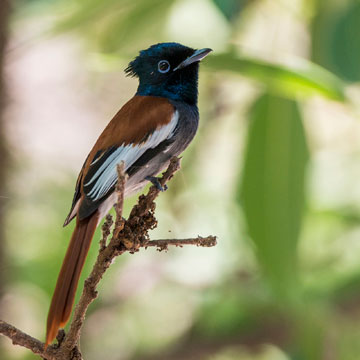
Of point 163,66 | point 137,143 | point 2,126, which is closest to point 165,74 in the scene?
point 163,66

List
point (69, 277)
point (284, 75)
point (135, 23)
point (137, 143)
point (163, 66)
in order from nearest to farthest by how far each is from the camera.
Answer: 1. point (69, 277)
2. point (137, 143)
3. point (163, 66)
4. point (284, 75)
5. point (135, 23)

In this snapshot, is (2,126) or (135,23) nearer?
(2,126)

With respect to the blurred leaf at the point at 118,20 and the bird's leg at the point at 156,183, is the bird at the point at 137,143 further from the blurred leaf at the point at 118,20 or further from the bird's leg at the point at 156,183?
the blurred leaf at the point at 118,20

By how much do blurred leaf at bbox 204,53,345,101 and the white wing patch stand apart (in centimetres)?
67

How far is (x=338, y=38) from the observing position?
11.0 ft

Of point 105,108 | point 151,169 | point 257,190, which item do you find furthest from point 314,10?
point 151,169

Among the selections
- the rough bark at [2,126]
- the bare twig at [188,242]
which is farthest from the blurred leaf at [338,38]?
the bare twig at [188,242]

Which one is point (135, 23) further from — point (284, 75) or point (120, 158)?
point (120, 158)

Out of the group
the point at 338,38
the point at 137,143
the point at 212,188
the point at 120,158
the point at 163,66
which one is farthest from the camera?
the point at 212,188

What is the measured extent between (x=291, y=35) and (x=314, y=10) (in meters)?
0.62

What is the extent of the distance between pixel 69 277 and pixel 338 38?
6.49 feet

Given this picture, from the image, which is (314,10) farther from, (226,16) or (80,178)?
(80,178)

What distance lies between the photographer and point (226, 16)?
3102 mm

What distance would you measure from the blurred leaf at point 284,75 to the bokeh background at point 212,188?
52 mm
